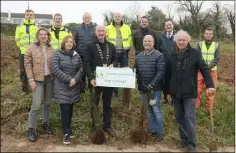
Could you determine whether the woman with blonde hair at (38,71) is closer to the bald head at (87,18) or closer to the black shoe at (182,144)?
the bald head at (87,18)

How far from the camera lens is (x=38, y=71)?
5.35 metres

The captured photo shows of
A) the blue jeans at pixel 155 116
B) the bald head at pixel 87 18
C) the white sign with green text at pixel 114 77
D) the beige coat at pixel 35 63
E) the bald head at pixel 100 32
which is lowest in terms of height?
the blue jeans at pixel 155 116

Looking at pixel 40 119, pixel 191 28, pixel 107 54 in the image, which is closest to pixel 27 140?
pixel 40 119

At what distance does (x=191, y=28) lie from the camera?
3791 centimetres

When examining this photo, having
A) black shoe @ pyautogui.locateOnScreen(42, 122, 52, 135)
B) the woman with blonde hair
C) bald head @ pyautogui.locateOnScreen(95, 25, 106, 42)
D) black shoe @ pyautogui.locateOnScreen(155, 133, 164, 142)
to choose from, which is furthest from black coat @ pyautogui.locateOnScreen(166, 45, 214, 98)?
black shoe @ pyautogui.locateOnScreen(42, 122, 52, 135)

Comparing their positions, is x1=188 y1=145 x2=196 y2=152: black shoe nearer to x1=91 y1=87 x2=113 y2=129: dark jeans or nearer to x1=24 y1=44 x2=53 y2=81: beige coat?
x1=91 y1=87 x2=113 y2=129: dark jeans

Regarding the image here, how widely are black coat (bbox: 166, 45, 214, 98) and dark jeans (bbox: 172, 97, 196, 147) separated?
0.50 feet

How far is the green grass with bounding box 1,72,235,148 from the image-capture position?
6047mm

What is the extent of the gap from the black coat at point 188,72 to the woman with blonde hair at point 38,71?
7.06 ft

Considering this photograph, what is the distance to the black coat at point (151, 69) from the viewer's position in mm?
5453

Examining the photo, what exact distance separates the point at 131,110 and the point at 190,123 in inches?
87.8

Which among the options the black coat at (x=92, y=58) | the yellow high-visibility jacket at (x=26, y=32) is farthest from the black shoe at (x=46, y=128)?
the yellow high-visibility jacket at (x=26, y=32)

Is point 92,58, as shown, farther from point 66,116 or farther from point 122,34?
point 122,34

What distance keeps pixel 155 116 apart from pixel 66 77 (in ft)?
5.77
